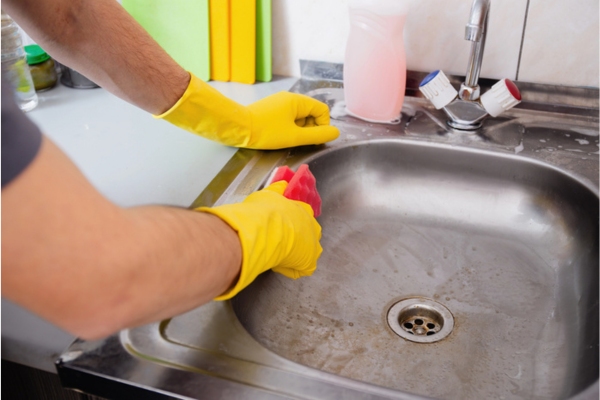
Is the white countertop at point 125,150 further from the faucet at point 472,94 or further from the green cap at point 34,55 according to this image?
the faucet at point 472,94

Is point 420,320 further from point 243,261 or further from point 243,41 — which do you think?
point 243,41

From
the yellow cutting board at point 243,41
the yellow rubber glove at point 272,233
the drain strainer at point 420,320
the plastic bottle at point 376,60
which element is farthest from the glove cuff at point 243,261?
the yellow cutting board at point 243,41

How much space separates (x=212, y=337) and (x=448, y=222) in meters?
0.56

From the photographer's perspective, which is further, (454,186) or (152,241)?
(454,186)

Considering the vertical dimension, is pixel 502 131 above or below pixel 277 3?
below

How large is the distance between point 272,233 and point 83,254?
0.98 feet

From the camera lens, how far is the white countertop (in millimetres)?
860

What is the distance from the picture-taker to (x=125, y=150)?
1008 millimetres

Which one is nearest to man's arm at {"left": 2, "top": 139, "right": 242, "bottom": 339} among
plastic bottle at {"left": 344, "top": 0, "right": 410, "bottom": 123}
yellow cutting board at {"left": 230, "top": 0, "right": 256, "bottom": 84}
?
plastic bottle at {"left": 344, "top": 0, "right": 410, "bottom": 123}

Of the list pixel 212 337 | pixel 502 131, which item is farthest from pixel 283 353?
pixel 502 131

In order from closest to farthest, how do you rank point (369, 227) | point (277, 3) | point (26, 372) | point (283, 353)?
point (26, 372)
point (283, 353)
point (369, 227)
point (277, 3)

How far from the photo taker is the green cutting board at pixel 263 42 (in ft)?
3.79

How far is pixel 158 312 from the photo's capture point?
0.46m

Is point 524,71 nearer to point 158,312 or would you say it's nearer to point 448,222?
point 448,222
